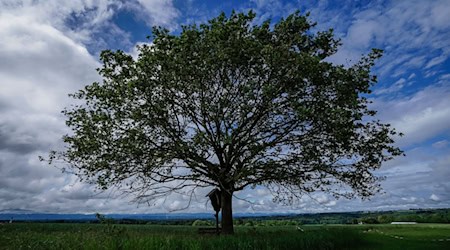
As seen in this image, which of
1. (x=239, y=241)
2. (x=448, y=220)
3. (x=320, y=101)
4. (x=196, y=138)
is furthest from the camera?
(x=448, y=220)

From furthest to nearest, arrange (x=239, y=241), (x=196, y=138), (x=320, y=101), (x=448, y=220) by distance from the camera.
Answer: (x=448, y=220)
(x=320, y=101)
(x=196, y=138)
(x=239, y=241)

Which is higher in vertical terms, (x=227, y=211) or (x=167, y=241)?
(x=227, y=211)

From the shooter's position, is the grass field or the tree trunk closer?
the grass field

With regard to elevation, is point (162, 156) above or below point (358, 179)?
above

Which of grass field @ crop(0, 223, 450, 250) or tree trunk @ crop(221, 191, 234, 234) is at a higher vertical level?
tree trunk @ crop(221, 191, 234, 234)

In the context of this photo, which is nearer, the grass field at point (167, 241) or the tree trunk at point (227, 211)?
the grass field at point (167, 241)

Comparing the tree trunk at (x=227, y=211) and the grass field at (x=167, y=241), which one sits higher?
the tree trunk at (x=227, y=211)

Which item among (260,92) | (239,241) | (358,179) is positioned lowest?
(239,241)

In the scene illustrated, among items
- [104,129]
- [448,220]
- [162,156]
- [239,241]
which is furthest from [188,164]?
[448,220]

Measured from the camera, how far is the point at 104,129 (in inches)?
835

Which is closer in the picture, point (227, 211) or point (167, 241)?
point (167, 241)

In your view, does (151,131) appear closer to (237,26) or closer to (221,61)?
(221,61)

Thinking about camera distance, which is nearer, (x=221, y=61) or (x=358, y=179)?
(x=221, y=61)

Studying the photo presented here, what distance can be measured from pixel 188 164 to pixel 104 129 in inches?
230
